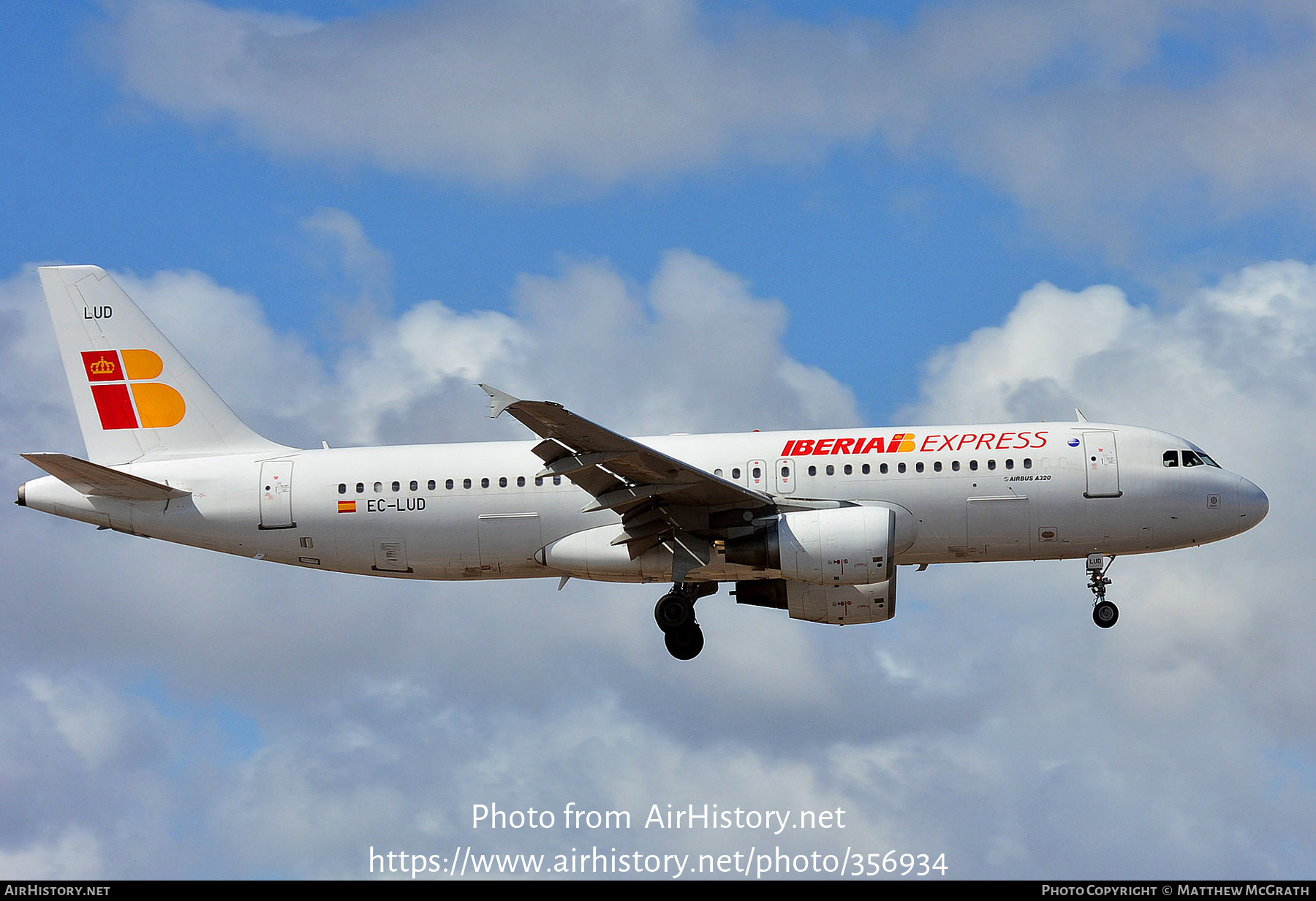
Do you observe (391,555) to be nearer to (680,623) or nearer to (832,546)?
(680,623)

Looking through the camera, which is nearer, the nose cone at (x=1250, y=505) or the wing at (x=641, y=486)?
the wing at (x=641, y=486)

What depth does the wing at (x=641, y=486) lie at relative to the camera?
88.0 feet

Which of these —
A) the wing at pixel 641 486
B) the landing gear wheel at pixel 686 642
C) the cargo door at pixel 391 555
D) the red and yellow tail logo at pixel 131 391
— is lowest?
the landing gear wheel at pixel 686 642

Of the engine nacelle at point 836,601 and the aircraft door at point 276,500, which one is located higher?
the aircraft door at point 276,500

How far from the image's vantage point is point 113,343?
34.0m

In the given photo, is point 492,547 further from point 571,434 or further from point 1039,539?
point 1039,539

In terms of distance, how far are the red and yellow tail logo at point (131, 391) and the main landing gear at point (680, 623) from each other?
12624 mm

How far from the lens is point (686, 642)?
30312mm

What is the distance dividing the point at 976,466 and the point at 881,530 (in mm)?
3013

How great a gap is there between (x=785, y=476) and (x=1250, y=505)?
10319 mm

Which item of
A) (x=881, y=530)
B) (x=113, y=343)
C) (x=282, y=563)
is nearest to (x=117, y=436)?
(x=113, y=343)

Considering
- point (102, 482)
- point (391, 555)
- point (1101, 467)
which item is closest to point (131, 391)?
point (102, 482)

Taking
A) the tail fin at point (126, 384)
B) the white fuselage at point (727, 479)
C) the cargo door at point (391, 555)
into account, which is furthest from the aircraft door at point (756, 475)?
the tail fin at point (126, 384)

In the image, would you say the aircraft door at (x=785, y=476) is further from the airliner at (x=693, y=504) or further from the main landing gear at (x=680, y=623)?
the main landing gear at (x=680, y=623)
